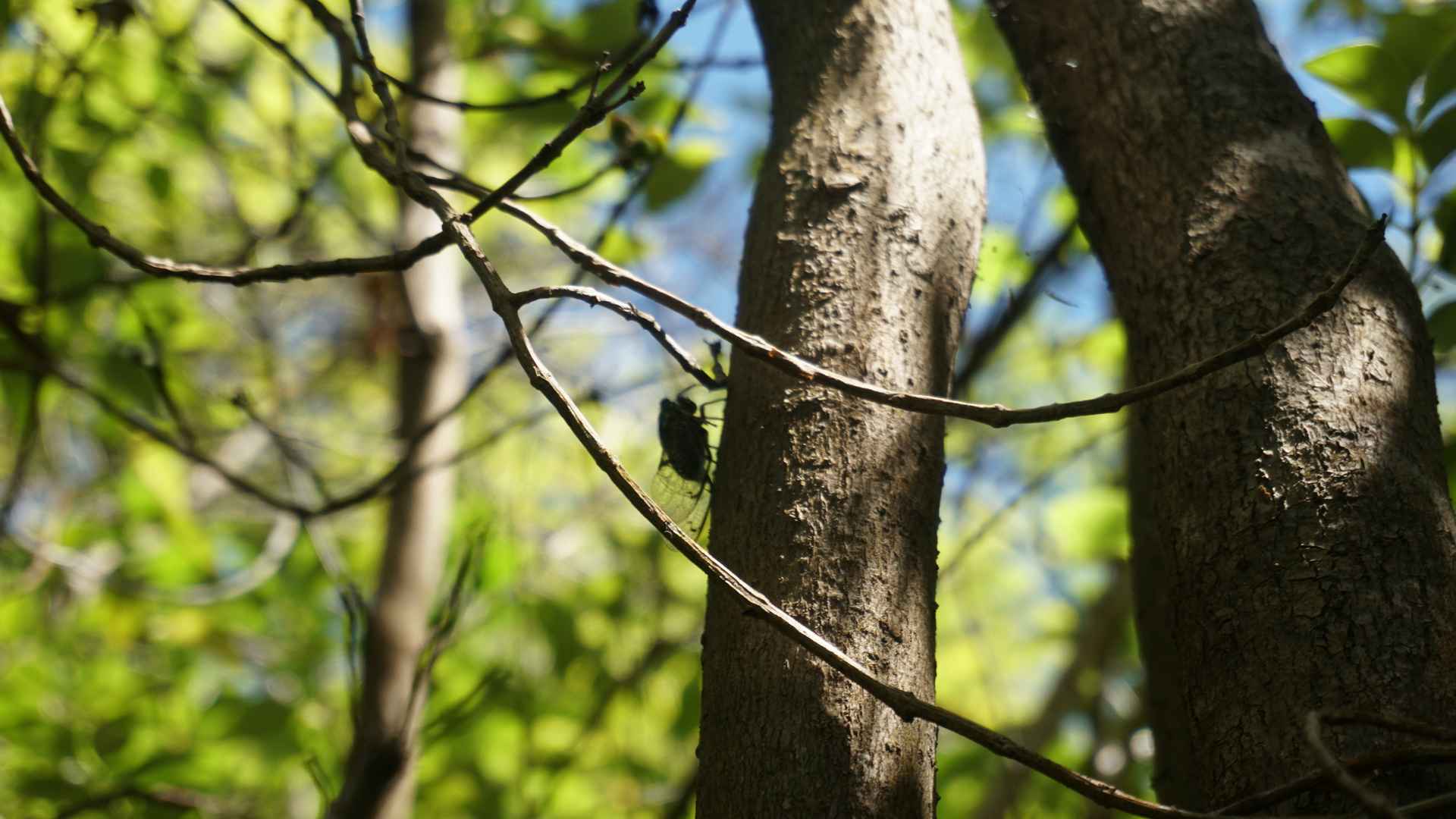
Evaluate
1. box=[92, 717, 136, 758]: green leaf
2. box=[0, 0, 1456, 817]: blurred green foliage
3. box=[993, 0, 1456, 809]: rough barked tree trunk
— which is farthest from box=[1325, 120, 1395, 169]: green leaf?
box=[92, 717, 136, 758]: green leaf

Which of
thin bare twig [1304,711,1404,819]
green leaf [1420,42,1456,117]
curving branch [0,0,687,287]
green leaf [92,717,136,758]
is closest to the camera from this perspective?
thin bare twig [1304,711,1404,819]

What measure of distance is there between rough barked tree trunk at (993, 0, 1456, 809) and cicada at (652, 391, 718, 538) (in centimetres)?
46

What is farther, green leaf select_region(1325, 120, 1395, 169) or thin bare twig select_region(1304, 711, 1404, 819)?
green leaf select_region(1325, 120, 1395, 169)

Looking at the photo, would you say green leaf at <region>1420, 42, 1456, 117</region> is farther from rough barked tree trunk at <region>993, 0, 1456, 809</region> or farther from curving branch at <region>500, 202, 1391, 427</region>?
curving branch at <region>500, 202, 1391, 427</region>

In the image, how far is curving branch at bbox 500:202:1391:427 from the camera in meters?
0.75

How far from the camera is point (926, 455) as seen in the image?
3.09ft

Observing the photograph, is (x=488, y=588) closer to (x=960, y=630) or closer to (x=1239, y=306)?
(x=1239, y=306)

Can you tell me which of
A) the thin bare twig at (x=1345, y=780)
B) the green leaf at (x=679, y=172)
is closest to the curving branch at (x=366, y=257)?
the thin bare twig at (x=1345, y=780)

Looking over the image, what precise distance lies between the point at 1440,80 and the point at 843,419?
95 centimetres

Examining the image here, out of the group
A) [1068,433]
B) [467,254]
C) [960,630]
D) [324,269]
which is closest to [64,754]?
[324,269]

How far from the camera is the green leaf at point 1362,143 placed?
1.34m

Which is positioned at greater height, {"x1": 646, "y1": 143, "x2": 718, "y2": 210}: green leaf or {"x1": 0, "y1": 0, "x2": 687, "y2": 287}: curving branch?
{"x1": 646, "y1": 143, "x2": 718, "y2": 210}: green leaf

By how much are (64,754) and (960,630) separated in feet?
10.2

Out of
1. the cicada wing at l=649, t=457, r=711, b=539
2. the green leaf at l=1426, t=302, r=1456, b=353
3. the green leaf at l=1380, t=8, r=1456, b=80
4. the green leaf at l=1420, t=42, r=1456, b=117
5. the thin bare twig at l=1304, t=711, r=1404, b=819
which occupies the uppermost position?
the green leaf at l=1380, t=8, r=1456, b=80
